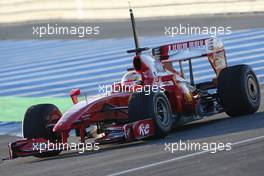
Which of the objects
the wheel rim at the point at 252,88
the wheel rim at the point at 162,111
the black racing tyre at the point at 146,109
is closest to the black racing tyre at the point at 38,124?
the black racing tyre at the point at 146,109

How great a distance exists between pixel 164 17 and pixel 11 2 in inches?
357

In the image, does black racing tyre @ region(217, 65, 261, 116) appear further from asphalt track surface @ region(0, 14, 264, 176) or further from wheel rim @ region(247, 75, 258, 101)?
asphalt track surface @ region(0, 14, 264, 176)

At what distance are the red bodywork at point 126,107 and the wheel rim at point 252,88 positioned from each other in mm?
→ 732

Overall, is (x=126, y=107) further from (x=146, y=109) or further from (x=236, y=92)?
(x=236, y=92)

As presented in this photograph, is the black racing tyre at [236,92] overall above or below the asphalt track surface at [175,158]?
above

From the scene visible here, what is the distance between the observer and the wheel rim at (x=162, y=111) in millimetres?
11289

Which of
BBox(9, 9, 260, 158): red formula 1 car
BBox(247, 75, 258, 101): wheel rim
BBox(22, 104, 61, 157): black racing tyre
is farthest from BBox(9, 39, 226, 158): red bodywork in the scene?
BBox(247, 75, 258, 101): wheel rim

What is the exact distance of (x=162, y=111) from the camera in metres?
11.4

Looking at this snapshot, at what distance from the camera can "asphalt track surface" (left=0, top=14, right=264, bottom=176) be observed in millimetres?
8461

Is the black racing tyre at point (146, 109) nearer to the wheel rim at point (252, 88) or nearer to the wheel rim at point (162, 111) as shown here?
the wheel rim at point (162, 111)

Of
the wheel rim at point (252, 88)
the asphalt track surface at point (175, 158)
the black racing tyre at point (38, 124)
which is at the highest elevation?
the wheel rim at point (252, 88)

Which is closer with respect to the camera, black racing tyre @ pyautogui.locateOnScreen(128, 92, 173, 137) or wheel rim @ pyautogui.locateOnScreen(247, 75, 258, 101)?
black racing tyre @ pyautogui.locateOnScreen(128, 92, 173, 137)

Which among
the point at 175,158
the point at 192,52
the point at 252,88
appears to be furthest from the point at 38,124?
the point at 252,88

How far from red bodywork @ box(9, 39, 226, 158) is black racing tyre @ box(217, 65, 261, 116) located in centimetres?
43
